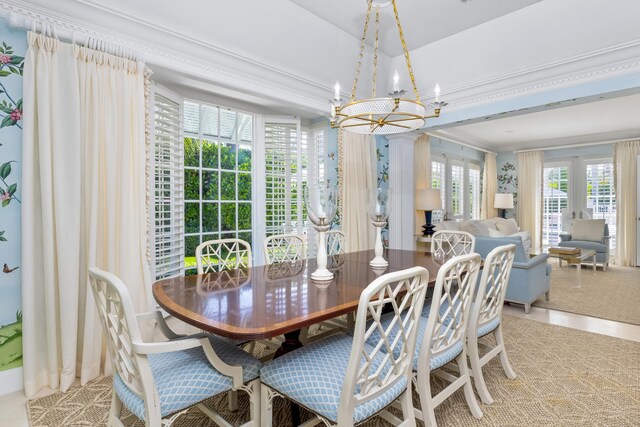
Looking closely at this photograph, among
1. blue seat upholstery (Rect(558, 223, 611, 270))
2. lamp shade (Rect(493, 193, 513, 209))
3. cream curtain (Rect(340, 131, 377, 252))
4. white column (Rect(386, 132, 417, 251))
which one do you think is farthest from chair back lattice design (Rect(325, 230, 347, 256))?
lamp shade (Rect(493, 193, 513, 209))

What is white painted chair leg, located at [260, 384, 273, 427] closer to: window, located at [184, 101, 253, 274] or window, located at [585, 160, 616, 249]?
window, located at [184, 101, 253, 274]

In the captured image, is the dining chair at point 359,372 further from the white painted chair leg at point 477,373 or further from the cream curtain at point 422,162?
the cream curtain at point 422,162

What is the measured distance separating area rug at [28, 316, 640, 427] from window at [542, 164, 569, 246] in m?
5.55

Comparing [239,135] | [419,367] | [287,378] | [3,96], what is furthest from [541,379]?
[3,96]

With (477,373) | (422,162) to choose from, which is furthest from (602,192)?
(477,373)

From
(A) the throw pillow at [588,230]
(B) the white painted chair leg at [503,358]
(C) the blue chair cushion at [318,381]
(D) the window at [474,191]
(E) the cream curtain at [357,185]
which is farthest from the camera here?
(D) the window at [474,191]

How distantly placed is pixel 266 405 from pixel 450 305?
37.0 inches

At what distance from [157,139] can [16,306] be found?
148cm

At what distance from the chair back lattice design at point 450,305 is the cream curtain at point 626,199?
265 inches

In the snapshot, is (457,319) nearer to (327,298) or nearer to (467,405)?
(467,405)

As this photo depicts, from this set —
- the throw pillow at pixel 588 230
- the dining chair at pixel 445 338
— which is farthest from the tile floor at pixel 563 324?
the throw pillow at pixel 588 230

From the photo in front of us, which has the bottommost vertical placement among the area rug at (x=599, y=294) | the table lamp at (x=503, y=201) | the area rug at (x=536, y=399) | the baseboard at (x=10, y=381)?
the area rug at (x=536, y=399)

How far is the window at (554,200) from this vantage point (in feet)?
24.1

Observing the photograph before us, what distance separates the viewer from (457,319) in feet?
5.70
